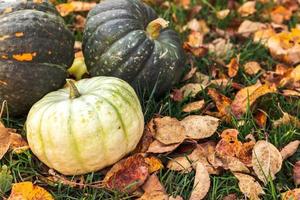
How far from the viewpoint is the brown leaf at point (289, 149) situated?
2.80 m

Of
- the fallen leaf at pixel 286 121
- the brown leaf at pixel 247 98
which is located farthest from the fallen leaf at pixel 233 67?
the fallen leaf at pixel 286 121

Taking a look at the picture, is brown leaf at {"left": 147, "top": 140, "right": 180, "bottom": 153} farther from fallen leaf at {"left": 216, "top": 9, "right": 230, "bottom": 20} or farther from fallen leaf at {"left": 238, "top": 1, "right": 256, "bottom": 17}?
fallen leaf at {"left": 238, "top": 1, "right": 256, "bottom": 17}

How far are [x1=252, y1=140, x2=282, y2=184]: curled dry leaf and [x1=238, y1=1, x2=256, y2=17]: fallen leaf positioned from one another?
1.75 m

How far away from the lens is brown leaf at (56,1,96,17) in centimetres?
398

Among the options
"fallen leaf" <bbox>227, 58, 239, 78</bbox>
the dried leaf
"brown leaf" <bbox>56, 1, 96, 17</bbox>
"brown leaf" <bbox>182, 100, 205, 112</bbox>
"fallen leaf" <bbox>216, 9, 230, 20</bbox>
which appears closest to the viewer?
the dried leaf

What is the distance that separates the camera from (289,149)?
9.26ft

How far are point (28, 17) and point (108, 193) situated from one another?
3.48ft

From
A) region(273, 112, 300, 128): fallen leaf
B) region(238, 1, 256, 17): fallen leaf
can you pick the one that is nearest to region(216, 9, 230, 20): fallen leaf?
region(238, 1, 256, 17): fallen leaf

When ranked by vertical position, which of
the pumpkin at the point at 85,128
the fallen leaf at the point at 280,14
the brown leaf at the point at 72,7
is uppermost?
the pumpkin at the point at 85,128

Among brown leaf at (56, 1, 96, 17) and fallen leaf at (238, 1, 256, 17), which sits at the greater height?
brown leaf at (56, 1, 96, 17)

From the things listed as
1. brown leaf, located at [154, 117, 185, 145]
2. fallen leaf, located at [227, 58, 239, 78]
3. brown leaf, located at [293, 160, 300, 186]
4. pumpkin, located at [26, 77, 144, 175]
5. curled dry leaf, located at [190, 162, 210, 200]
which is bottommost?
fallen leaf, located at [227, 58, 239, 78]

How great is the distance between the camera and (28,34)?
2855mm

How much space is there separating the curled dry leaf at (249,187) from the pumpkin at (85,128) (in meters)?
0.58

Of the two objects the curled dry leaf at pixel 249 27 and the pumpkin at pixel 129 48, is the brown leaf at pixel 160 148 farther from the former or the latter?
the curled dry leaf at pixel 249 27
